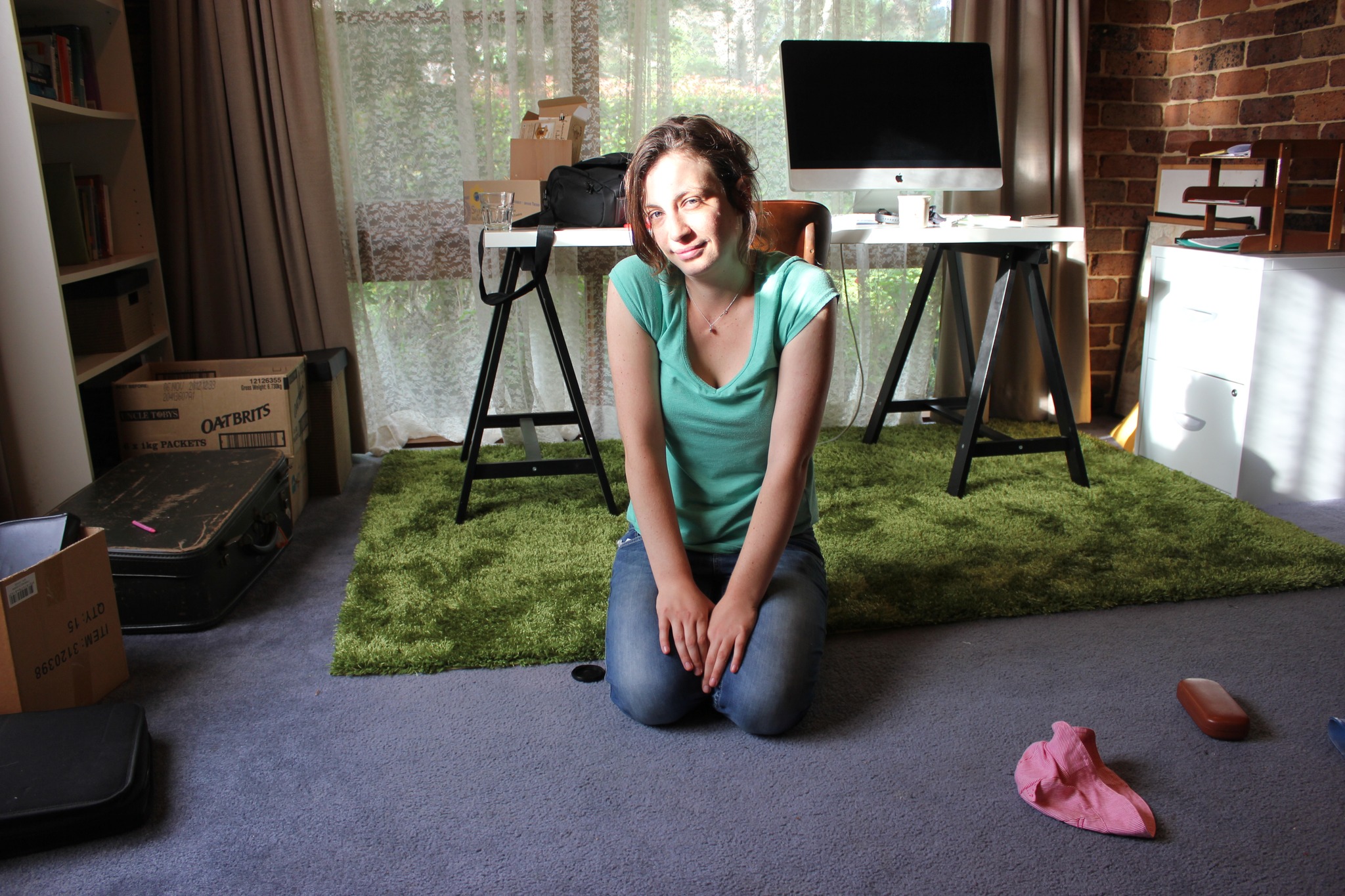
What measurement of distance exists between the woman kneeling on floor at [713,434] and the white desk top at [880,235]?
27.8 inches

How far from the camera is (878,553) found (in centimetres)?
212

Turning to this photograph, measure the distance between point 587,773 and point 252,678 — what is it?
675 mm

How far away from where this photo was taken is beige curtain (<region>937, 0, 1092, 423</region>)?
9.68 feet

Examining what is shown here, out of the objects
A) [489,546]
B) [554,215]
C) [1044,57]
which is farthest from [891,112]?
[489,546]

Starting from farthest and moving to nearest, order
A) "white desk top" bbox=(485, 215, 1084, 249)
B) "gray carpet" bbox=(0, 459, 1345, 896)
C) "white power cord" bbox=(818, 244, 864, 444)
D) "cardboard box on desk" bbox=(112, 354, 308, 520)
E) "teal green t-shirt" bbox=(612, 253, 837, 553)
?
"white power cord" bbox=(818, 244, 864, 444) < "cardboard box on desk" bbox=(112, 354, 308, 520) < "white desk top" bbox=(485, 215, 1084, 249) < "teal green t-shirt" bbox=(612, 253, 837, 553) < "gray carpet" bbox=(0, 459, 1345, 896)

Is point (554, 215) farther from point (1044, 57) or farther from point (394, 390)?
point (1044, 57)

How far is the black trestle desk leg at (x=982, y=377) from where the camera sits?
2453 mm

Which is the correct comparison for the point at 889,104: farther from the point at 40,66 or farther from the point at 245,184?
the point at 40,66

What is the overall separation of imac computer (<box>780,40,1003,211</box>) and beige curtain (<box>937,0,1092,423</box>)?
0.31 m

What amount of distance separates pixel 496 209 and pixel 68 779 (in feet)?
5.21

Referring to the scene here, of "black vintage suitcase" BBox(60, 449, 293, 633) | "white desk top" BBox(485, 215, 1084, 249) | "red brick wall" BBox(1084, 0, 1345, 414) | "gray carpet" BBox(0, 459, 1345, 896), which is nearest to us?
"gray carpet" BBox(0, 459, 1345, 896)

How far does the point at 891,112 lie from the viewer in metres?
2.67

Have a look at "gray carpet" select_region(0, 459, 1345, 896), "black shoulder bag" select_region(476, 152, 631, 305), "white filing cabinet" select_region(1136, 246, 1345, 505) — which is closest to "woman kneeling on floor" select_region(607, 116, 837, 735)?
"gray carpet" select_region(0, 459, 1345, 896)

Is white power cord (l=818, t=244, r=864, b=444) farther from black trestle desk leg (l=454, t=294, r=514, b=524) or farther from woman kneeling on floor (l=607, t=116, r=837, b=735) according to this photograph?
woman kneeling on floor (l=607, t=116, r=837, b=735)
